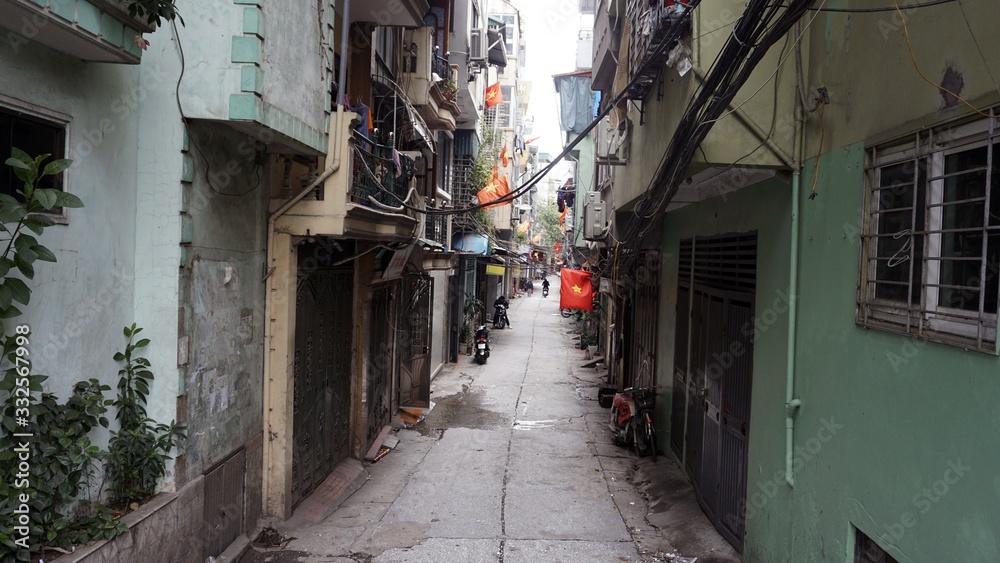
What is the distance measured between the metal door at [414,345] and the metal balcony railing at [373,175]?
4354 millimetres

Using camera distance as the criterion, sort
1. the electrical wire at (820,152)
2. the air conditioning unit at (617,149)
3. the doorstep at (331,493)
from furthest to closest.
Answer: the air conditioning unit at (617,149), the doorstep at (331,493), the electrical wire at (820,152)

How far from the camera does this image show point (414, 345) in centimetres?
1480

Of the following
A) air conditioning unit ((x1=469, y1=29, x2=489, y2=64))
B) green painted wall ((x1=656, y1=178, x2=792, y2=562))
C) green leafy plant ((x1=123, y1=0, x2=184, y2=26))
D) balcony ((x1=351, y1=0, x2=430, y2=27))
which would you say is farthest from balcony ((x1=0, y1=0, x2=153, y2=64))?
air conditioning unit ((x1=469, y1=29, x2=489, y2=64))

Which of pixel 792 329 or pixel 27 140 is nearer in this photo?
pixel 27 140

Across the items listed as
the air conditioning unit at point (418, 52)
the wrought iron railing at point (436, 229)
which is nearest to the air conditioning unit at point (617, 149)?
the air conditioning unit at point (418, 52)

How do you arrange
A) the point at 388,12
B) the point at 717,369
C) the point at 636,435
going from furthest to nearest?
the point at 636,435 → the point at 388,12 → the point at 717,369

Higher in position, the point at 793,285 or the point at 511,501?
the point at 793,285

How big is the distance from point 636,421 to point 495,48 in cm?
1546

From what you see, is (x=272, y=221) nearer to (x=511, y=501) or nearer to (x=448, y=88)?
(x=511, y=501)

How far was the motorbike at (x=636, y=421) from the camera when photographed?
35.8ft

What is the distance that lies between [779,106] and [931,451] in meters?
3.12

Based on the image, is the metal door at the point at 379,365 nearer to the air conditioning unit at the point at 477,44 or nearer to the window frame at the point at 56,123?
the window frame at the point at 56,123

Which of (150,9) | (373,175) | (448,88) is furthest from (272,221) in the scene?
(448,88)

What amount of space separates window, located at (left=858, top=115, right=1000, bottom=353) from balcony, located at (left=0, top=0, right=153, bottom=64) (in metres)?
5.21
